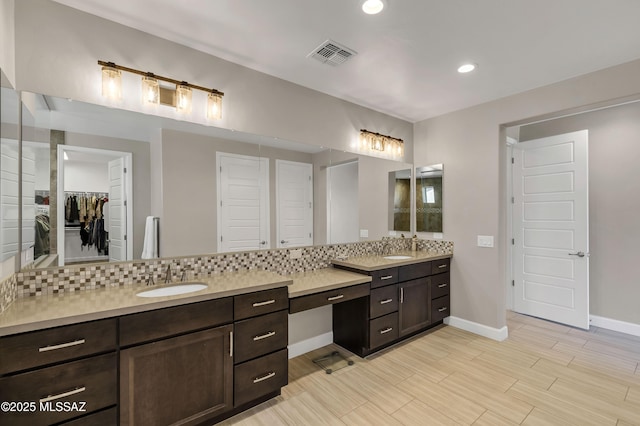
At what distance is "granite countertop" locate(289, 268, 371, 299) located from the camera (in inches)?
89.1

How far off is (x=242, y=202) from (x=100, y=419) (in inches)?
63.4

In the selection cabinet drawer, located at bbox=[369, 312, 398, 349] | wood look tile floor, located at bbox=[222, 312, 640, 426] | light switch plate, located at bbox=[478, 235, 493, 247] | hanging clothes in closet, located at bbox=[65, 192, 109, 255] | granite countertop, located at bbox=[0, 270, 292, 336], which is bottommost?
wood look tile floor, located at bbox=[222, 312, 640, 426]

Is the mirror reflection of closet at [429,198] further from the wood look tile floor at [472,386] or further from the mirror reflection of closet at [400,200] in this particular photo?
the wood look tile floor at [472,386]

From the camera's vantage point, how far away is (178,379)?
5.49 feet

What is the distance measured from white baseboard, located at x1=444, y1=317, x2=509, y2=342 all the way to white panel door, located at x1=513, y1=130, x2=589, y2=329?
35.6 inches

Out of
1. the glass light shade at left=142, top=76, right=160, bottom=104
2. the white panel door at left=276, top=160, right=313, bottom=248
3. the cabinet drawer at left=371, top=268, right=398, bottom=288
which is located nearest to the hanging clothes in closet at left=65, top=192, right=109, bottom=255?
the glass light shade at left=142, top=76, right=160, bottom=104

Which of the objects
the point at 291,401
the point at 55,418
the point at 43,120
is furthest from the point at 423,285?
the point at 43,120

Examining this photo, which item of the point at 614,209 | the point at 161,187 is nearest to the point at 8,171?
the point at 161,187

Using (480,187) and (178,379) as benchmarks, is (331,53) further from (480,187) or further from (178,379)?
(178,379)

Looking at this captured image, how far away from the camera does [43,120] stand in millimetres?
1761

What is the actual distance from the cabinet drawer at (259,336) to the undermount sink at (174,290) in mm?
406

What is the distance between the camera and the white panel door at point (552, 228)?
3412 mm

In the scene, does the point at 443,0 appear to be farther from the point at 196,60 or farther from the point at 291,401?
the point at 291,401

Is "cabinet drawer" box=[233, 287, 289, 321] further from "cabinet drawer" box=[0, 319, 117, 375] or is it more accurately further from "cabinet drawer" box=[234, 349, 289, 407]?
"cabinet drawer" box=[0, 319, 117, 375]
